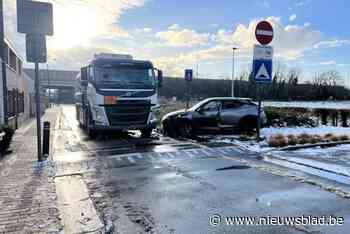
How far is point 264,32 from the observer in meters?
11.1

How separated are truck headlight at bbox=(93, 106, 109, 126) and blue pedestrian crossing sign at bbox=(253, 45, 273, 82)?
226 inches

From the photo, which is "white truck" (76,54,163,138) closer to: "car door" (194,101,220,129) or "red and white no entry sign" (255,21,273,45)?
"car door" (194,101,220,129)

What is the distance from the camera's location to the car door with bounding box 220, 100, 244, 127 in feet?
48.5

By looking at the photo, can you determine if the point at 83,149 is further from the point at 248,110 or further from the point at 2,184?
the point at 248,110

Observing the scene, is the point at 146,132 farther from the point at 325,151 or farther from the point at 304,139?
the point at 325,151

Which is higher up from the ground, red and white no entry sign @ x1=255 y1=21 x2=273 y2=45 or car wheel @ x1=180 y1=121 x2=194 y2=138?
red and white no entry sign @ x1=255 y1=21 x2=273 y2=45

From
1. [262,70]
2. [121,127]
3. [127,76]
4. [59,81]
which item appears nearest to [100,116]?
[121,127]

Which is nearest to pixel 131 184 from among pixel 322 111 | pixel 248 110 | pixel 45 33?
pixel 45 33

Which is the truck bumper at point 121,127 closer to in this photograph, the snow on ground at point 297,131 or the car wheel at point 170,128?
the car wheel at point 170,128

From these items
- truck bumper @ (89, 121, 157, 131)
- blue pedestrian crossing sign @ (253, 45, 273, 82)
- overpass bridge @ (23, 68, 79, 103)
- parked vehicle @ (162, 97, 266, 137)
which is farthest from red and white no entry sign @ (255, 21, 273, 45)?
overpass bridge @ (23, 68, 79, 103)

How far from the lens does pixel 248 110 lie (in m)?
15.2

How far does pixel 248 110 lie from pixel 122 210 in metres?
10.8

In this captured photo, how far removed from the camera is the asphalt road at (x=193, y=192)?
4727 millimetres

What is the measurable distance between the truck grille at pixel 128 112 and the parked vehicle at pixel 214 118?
4.63ft
